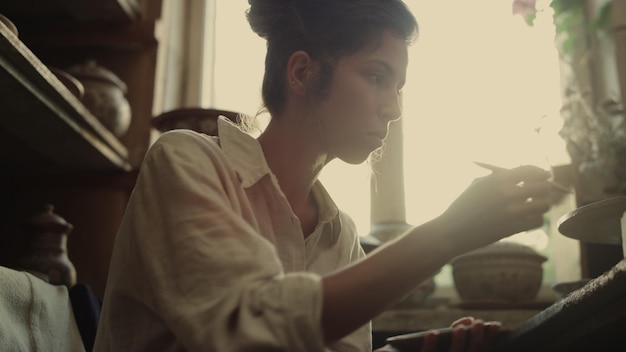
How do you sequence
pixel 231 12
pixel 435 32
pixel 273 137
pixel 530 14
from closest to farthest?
pixel 273 137, pixel 530 14, pixel 435 32, pixel 231 12

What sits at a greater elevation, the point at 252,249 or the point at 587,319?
the point at 252,249

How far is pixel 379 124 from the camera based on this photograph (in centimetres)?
107

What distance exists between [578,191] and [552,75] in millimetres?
689

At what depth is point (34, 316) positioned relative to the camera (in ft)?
4.50

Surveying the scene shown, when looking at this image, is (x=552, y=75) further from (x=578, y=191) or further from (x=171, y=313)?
(x=171, y=313)

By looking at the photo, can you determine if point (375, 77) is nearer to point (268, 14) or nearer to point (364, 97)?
point (364, 97)

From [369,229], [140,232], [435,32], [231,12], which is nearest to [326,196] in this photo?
[140,232]

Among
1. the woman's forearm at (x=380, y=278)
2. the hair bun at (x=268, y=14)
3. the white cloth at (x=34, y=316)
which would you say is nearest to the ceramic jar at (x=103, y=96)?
the white cloth at (x=34, y=316)

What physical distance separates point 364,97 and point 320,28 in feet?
0.50

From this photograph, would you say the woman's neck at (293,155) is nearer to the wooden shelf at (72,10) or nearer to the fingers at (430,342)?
the fingers at (430,342)

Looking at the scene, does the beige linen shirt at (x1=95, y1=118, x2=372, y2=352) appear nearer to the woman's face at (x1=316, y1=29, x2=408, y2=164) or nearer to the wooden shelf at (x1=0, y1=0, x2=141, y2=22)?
the woman's face at (x1=316, y1=29, x2=408, y2=164)

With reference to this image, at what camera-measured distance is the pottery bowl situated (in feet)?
7.08

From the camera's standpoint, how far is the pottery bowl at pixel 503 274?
2158 millimetres

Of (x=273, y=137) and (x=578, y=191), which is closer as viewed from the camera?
(x=273, y=137)
